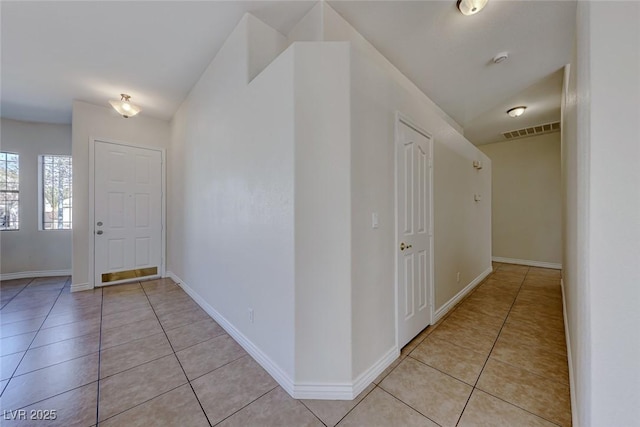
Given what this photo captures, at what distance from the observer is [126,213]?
4023mm

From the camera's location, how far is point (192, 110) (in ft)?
11.0

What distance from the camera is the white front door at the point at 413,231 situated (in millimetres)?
2049

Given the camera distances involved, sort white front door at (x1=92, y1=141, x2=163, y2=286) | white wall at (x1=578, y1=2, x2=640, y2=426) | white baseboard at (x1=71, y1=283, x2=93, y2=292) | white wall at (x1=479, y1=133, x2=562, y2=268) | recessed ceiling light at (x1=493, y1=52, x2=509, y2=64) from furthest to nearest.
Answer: white wall at (x1=479, y1=133, x2=562, y2=268)
white front door at (x1=92, y1=141, x2=163, y2=286)
white baseboard at (x1=71, y1=283, x2=93, y2=292)
recessed ceiling light at (x1=493, y1=52, x2=509, y2=64)
white wall at (x1=578, y1=2, x2=640, y2=426)

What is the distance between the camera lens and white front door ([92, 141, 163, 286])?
380cm

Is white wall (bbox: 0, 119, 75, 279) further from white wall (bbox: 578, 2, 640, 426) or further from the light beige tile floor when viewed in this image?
white wall (bbox: 578, 2, 640, 426)

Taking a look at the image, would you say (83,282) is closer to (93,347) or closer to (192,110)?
(93,347)

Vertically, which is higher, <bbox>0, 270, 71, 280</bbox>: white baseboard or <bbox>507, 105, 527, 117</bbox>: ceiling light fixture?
<bbox>507, 105, 527, 117</bbox>: ceiling light fixture

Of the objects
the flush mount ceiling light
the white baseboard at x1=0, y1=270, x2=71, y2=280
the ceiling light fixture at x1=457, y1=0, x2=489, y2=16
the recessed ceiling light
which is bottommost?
the white baseboard at x1=0, y1=270, x2=71, y2=280

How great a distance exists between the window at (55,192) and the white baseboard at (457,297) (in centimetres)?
649


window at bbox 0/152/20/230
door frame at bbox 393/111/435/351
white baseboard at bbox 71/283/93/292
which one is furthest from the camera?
window at bbox 0/152/20/230

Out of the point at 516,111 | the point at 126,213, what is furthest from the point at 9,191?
the point at 516,111

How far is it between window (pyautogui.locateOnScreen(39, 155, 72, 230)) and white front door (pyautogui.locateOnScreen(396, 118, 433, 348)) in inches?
239

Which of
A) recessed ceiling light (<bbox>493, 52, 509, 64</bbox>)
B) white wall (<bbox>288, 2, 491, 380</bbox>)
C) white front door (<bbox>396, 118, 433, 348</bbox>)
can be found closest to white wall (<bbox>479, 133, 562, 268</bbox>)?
recessed ceiling light (<bbox>493, 52, 509, 64</bbox>)

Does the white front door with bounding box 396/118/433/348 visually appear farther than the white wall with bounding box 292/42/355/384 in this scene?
Yes
